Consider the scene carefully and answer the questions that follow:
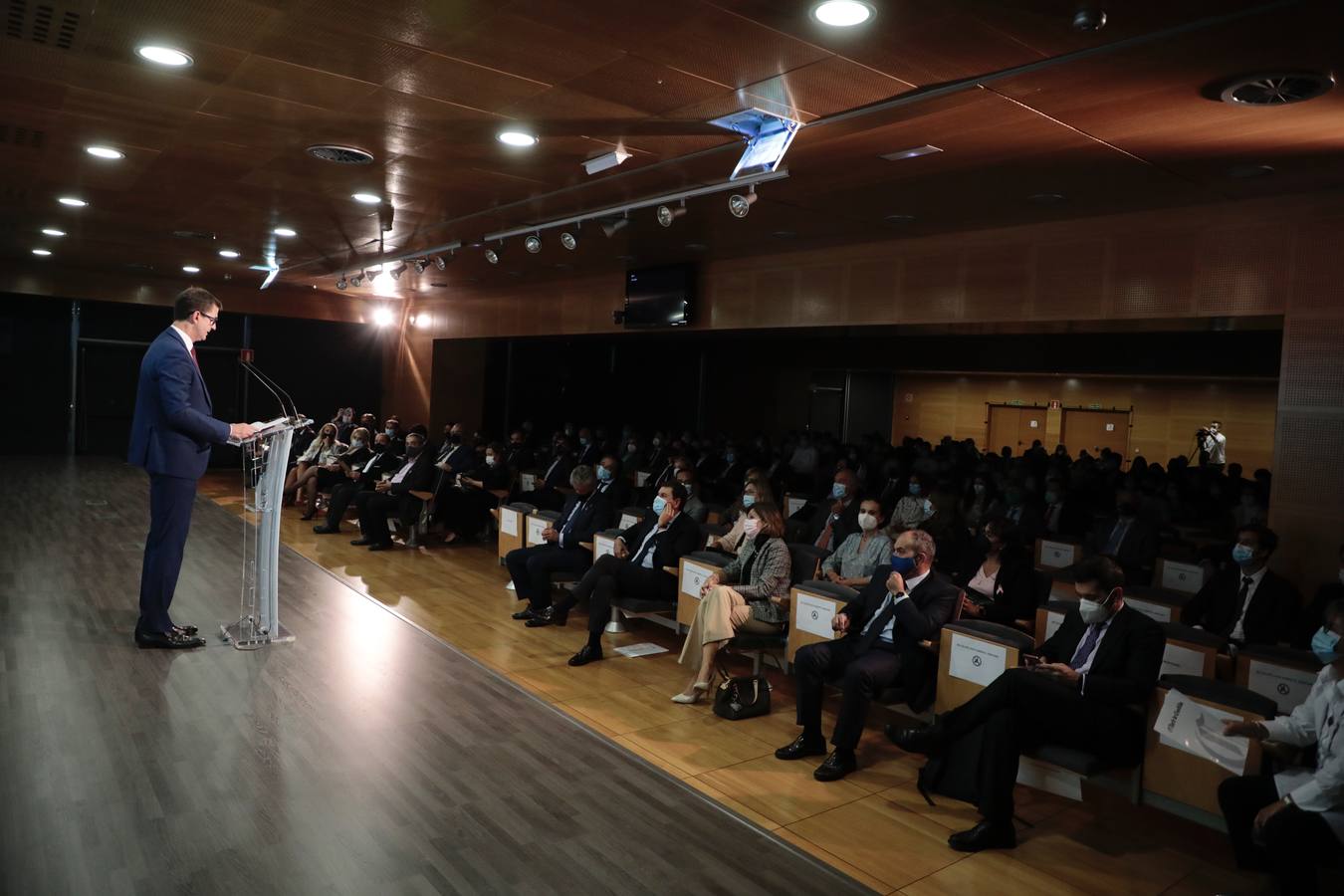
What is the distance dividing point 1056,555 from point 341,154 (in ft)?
19.0

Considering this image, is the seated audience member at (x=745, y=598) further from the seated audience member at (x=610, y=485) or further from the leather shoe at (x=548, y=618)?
the seated audience member at (x=610, y=485)

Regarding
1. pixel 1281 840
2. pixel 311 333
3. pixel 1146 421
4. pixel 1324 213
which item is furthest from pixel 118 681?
pixel 1146 421

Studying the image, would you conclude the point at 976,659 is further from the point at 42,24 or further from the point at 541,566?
the point at 42,24

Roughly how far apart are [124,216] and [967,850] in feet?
30.1

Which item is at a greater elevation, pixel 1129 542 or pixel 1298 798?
pixel 1129 542

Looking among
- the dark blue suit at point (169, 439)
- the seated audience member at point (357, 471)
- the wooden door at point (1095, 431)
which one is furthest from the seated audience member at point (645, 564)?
the wooden door at point (1095, 431)

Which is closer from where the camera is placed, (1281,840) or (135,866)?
(135,866)

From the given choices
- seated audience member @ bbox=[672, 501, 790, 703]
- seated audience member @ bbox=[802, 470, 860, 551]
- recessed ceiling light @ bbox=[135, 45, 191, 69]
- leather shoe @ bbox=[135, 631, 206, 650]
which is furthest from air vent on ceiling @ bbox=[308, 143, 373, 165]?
seated audience member @ bbox=[802, 470, 860, 551]

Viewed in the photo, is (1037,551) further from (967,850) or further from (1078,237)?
(967,850)

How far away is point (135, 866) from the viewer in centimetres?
270

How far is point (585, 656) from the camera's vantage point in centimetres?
545

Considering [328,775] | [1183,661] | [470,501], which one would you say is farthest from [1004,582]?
[470,501]

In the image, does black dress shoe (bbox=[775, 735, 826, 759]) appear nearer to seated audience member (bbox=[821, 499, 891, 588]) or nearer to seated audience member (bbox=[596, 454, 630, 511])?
seated audience member (bbox=[821, 499, 891, 588])

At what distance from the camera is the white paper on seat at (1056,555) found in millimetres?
6508
